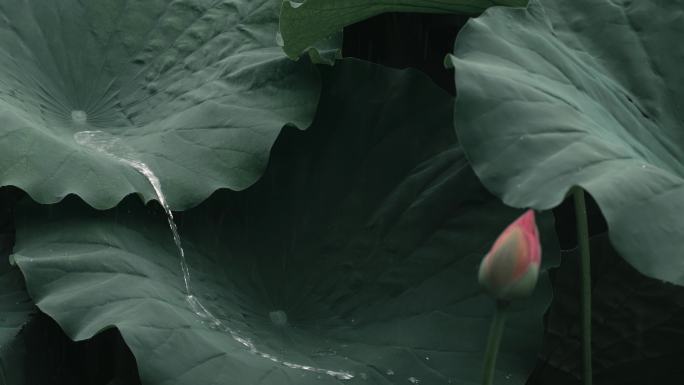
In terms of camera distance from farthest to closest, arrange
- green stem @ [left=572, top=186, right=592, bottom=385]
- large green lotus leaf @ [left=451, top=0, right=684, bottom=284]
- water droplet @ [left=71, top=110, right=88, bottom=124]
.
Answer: water droplet @ [left=71, top=110, right=88, bottom=124], green stem @ [left=572, top=186, right=592, bottom=385], large green lotus leaf @ [left=451, top=0, right=684, bottom=284]

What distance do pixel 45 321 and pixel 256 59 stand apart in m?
0.54

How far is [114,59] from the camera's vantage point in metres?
1.76

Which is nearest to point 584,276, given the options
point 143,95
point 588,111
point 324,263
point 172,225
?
point 588,111

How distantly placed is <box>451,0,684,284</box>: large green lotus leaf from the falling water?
0.40m

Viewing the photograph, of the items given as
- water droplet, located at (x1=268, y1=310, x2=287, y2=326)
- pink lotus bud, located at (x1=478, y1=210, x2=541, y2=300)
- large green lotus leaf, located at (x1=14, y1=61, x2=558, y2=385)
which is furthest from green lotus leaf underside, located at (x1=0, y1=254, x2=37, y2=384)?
pink lotus bud, located at (x1=478, y1=210, x2=541, y2=300)

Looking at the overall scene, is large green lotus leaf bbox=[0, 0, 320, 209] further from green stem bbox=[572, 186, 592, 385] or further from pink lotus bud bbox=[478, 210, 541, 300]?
pink lotus bud bbox=[478, 210, 541, 300]

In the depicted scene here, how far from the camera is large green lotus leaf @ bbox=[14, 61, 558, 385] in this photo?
1374 mm

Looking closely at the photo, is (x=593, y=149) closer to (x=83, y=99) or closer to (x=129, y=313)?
(x=129, y=313)

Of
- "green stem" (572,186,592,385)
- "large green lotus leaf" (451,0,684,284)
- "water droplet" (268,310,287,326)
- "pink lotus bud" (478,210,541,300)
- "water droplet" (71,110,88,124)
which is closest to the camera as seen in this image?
"pink lotus bud" (478,210,541,300)

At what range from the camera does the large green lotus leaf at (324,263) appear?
1.37 metres

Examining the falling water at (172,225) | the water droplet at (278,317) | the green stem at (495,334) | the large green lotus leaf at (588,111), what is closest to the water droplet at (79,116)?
the falling water at (172,225)

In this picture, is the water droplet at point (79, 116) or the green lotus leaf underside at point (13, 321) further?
→ the water droplet at point (79, 116)

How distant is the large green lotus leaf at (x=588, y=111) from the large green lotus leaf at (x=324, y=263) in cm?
21

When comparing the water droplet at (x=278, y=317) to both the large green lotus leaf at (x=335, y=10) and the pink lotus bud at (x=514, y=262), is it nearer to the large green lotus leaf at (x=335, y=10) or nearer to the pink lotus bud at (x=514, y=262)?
the large green lotus leaf at (x=335, y=10)
